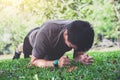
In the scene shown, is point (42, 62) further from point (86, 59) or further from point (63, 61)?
point (86, 59)

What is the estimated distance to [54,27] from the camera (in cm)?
436

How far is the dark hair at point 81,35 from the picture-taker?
3.76m

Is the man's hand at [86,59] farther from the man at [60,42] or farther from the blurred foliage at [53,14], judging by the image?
the blurred foliage at [53,14]

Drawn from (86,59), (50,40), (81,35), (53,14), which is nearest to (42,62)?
(50,40)

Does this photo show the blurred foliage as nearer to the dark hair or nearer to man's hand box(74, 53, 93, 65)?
man's hand box(74, 53, 93, 65)

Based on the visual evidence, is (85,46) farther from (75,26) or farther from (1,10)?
(1,10)

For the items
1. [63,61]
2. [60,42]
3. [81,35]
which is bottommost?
[63,61]

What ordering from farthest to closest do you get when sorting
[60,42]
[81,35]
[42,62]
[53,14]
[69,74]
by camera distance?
[53,14] → [42,62] → [60,42] → [69,74] → [81,35]

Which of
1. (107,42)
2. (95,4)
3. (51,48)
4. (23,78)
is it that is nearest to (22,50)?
(51,48)

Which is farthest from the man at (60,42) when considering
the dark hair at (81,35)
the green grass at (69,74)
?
the green grass at (69,74)

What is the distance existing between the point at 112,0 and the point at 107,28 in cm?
318

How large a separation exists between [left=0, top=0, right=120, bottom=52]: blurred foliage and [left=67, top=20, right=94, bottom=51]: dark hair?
916 cm

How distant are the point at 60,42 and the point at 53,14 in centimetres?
927

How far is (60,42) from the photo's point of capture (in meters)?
4.31
